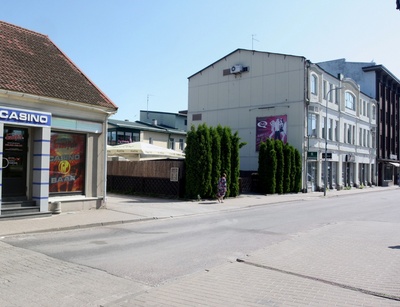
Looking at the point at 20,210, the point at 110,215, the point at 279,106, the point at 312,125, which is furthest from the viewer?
the point at 312,125

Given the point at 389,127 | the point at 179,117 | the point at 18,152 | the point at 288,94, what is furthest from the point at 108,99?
the point at 389,127

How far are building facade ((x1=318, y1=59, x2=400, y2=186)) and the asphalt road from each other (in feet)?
138

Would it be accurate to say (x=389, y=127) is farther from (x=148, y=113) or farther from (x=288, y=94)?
(x=148, y=113)

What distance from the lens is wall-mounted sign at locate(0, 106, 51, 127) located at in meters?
12.2

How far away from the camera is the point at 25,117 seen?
504 inches

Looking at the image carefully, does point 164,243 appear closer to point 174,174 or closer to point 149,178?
point 174,174

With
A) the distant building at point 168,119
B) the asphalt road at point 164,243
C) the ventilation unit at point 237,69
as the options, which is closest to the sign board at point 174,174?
the asphalt road at point 164,243

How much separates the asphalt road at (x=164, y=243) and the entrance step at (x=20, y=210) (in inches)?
100.0

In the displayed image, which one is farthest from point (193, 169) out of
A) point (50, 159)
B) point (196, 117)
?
point (196, 117)

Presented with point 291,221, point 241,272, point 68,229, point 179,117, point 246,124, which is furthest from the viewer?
point 179,117

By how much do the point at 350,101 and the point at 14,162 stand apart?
128 ft

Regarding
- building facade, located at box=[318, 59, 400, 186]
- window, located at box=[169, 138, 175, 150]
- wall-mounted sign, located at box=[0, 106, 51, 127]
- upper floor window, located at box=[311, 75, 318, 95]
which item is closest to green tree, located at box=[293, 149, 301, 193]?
upper floor window, located at box=[311, 75, 318, 95]

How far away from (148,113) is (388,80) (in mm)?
36232

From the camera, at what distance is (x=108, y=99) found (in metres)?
16.3
